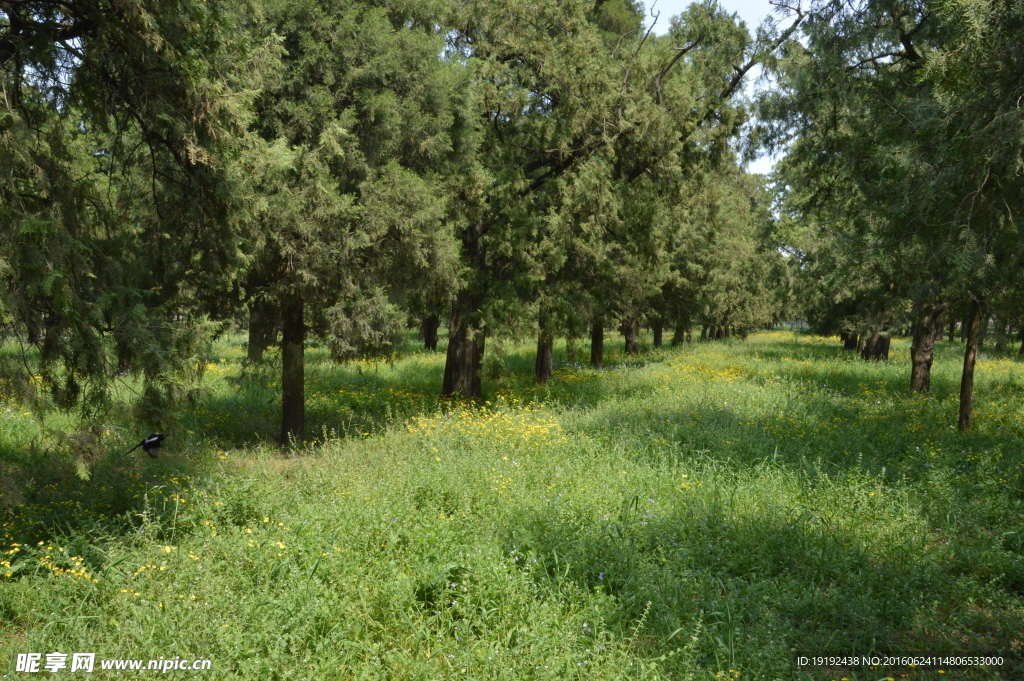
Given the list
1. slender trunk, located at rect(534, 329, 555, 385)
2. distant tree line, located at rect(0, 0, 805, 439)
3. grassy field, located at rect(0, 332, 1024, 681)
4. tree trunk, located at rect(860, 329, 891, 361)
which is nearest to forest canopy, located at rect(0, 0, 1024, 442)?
distant tree line, located at rect(0, 0, 805, 439)

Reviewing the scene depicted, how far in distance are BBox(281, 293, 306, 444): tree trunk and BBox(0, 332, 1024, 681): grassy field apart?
4.65 feet

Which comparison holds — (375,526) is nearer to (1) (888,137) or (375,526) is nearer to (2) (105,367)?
(2) (105,367)

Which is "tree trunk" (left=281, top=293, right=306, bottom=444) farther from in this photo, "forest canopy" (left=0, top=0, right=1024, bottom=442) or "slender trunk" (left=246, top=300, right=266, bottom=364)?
"slender trunk" (left=246, top=300, right=266, bottom=364)

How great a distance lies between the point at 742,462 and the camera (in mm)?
8469

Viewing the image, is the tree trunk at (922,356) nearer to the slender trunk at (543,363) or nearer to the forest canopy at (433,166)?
the forest canopy at (433,166)

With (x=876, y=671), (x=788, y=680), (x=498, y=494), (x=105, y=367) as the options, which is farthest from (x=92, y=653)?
(x=876, y=671)

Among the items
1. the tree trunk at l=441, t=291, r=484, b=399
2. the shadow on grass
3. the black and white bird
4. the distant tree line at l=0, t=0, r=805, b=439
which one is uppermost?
the distant tree line at l=0, t=0, r=805, b=439

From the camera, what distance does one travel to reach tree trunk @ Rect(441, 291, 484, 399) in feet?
43.2

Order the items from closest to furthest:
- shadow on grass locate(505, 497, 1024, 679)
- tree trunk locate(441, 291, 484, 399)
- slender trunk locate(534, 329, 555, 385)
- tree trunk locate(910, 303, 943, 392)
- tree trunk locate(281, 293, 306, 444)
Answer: shadow on grass locate(505, 497, 1024, 679) → tree trunk locate(281, 293, 306, 444) → tree trunk locate(441, 291, 484, 399) → tree trunk locate(910, 303, 943, 392) → slender trunk locate(534, 329, 555, 385)

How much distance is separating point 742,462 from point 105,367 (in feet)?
24.8

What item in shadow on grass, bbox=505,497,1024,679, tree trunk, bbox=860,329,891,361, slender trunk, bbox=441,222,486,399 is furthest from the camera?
tree trunk, bbox=860,329,891,361

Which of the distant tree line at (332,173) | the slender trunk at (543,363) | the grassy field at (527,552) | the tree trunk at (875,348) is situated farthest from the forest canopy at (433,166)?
the tree trunk at (875,348)

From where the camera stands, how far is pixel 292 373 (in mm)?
11094

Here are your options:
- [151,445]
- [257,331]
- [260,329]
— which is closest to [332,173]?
[260,329]
